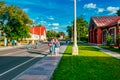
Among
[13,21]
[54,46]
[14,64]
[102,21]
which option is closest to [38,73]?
[14,64]

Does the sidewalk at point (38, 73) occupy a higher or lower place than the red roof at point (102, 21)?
lower

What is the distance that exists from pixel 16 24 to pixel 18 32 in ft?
6.22

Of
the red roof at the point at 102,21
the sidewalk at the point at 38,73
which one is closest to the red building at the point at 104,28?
the red roof at the point at 102,21

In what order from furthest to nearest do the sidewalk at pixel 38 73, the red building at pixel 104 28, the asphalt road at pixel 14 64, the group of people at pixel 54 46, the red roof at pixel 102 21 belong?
the red roof at pixel 102 21, the red building at pixel 104 28, the group of people at pixel 54 46, the asphalt road at pixel 14 64, the sidewalk at pixel 38 73

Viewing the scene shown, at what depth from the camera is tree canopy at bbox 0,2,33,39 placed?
172 feet

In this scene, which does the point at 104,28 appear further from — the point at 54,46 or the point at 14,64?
the point at 14,64

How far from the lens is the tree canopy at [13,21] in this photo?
52.4 meters

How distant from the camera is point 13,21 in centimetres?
5425

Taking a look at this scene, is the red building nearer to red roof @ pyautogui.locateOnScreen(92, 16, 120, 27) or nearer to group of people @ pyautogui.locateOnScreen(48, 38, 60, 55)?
red roof @ pyautogui.locateOnScreen(92, 16, 120, 27)

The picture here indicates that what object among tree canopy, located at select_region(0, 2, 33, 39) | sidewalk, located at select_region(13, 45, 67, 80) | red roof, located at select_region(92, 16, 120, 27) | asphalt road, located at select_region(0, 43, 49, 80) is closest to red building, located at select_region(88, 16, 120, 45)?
A: red roof, located at select_region(92, 16, 120, 27)

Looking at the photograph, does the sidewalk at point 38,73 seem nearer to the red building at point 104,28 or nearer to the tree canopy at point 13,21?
the red building at point 104,28

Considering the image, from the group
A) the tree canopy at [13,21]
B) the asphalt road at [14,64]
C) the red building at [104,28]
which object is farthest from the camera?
the tree canopy at [13,21]

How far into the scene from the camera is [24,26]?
55625mm

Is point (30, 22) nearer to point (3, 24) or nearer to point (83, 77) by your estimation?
point (3, 24)
